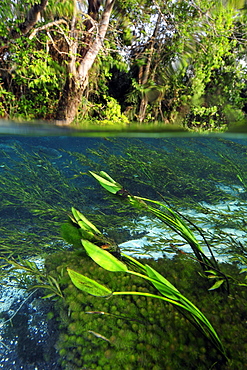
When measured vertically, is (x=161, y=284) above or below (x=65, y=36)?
below

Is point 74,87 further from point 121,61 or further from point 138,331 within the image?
point 138,331

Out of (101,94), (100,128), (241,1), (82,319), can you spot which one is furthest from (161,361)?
(241,1)

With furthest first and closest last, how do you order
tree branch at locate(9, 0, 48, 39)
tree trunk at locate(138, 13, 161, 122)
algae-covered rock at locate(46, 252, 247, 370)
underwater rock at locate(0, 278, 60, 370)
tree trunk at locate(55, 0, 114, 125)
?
tree trunk at locate(138, 13, 161, 122)
tree trunk at locate(55, 0, 114, 125)
tree branch at locate(9, 0, 48, 39)
underwater rock at locate(0, 278, 60, 370)
algae-covered rock at locate(46, 252, 247, 370)

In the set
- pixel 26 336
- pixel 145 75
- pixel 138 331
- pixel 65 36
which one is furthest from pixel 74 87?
pixel 138 331

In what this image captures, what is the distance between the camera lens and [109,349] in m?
1.45

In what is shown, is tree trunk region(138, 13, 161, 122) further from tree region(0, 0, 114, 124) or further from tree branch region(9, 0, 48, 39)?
tree branch region(9, 0, 48, 39)

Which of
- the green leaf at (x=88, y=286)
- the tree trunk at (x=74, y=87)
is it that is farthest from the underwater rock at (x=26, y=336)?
the tree trunk at (x=74, y=87)

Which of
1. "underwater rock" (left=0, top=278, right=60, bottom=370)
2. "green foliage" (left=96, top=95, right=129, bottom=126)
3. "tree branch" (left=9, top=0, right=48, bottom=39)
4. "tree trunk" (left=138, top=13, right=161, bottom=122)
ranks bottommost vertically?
"underwater rock" (left=0, top=278, right=60, bottom=370)

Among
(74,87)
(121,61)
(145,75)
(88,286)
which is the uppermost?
(121,61)

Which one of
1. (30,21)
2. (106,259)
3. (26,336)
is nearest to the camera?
(106,259)

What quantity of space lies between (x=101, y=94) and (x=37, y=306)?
741 cm

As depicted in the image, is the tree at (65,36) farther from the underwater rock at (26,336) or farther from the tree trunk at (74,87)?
the underwater rock at (26,336)

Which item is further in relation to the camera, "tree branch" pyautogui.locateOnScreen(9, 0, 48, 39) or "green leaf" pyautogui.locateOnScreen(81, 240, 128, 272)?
"tree branch" pyautogui.locateOnScreen(9, 0, 48, 39)

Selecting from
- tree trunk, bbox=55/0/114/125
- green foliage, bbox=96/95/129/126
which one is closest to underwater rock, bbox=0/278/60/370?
tree trunk, bbox=55/0/114/125
